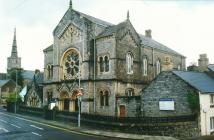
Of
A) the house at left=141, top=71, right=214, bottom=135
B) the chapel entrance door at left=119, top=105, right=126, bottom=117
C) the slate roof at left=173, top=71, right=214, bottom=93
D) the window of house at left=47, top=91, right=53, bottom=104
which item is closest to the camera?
the house at left=141, top=71, right=214, bottom=135

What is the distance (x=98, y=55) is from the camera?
42.1 meters

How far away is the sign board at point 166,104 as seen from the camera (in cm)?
3241

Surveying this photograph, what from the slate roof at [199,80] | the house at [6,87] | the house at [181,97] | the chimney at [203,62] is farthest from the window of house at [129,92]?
the house at [6,87]

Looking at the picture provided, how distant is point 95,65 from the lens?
42.2 meters

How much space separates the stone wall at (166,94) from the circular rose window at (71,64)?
1329 centimetres

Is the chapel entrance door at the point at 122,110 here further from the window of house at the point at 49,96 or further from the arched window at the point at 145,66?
the window of house at the point at 49,96

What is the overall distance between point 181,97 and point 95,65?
14.8m

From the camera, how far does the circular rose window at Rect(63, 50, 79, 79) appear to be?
147 feet

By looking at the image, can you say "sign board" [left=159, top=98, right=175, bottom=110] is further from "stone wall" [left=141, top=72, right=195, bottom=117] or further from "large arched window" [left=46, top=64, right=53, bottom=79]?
"large arched window" [left=46, top=64, right=53, bottom=79]

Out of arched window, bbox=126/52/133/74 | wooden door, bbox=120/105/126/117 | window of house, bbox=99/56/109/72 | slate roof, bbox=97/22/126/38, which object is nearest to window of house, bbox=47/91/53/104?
window of house, bbox=99/56/109/72

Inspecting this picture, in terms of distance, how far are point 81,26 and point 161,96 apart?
55.3 ft

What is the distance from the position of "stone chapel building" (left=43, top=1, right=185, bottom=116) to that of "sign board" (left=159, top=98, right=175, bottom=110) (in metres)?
5.25

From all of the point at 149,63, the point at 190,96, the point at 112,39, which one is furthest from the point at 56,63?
the point at 190,96

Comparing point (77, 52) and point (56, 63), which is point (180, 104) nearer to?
point (77, 52)
